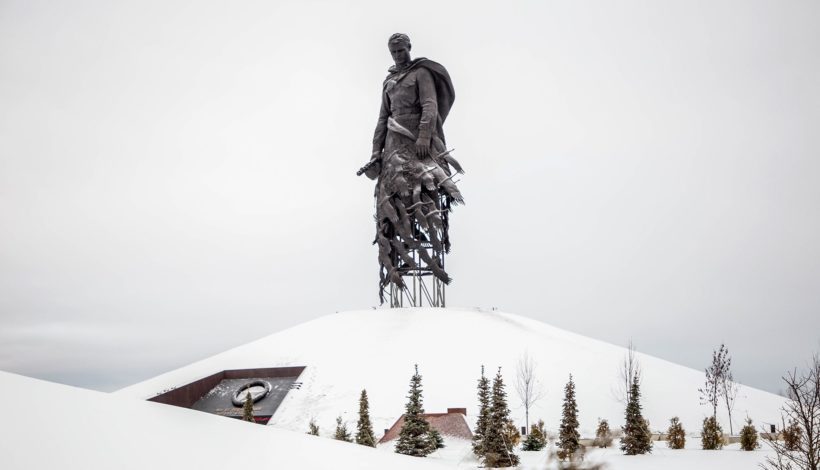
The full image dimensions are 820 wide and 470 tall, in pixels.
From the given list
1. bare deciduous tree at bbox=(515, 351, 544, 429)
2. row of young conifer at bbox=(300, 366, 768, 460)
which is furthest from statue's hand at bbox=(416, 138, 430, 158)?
row of young conifer at bbox=(300, 366, 768, 460)

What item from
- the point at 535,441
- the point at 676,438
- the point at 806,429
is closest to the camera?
the point at 806,429

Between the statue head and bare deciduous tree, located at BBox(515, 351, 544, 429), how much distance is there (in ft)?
53.5

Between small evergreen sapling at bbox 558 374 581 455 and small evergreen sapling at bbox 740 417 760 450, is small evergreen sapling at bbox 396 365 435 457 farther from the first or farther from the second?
small evergreen sapling at bbox 740 417 760 450

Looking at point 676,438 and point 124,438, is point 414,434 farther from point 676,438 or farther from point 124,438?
point 124,438

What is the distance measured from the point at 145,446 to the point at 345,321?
28338 mm

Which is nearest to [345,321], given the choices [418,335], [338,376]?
[418,335]

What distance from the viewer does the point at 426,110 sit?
32.0 meters

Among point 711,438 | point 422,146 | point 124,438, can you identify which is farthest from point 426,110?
point 124,438

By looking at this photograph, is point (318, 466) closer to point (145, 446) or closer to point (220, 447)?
point (220, 447)

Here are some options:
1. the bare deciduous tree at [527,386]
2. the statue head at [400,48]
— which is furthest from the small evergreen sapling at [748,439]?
the statue head at [400,48]

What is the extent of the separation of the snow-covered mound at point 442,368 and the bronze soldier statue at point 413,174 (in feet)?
9.59

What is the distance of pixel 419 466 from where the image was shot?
14.8 feet

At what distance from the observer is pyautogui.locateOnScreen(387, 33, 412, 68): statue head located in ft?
108

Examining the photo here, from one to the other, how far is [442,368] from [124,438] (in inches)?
865
